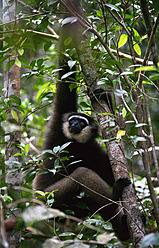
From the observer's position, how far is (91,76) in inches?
147

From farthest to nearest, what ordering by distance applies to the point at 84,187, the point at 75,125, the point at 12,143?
the point at 75,125, the point at 84,187, the point at 12,143

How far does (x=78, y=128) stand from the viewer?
5043 mm

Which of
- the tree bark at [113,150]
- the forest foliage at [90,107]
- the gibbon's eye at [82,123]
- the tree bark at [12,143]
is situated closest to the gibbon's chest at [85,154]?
the gibbon's eye at [82,123]

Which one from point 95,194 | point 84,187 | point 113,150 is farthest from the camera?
point 84,187

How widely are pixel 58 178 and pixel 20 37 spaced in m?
2.56

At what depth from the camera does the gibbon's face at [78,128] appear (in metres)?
5.02

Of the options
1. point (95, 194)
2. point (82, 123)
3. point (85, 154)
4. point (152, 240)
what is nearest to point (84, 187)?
point (95, 194)

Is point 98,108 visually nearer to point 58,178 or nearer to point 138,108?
point 138,108

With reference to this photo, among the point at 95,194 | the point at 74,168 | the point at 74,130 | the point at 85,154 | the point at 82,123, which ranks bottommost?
the point at 95,194

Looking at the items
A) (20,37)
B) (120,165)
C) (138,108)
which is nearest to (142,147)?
(138,108)

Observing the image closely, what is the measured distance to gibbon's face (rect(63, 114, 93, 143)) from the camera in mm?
5016

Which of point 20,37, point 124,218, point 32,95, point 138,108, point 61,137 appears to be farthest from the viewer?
point 32,95

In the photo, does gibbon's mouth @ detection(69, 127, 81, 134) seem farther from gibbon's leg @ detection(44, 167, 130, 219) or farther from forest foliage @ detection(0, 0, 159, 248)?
gibbon's leg @ detection(44, 167, 130, 219)

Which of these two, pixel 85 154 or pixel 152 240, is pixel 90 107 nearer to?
pixel 85 154
